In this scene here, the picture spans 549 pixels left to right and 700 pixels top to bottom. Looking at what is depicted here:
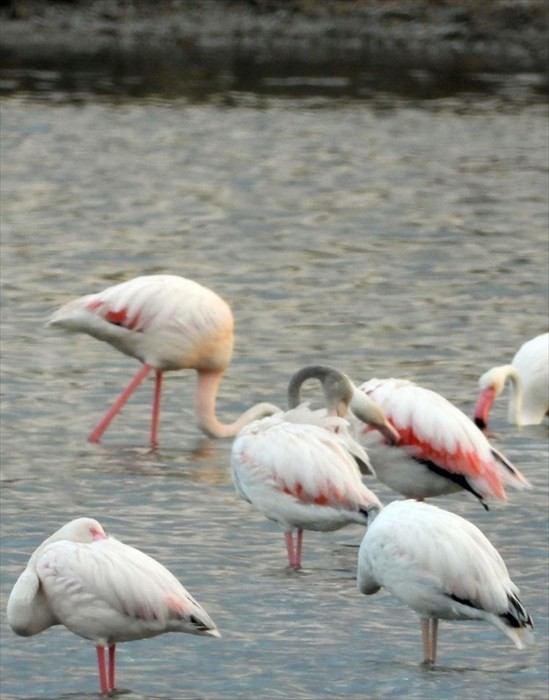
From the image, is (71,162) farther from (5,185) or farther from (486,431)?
(486,431)

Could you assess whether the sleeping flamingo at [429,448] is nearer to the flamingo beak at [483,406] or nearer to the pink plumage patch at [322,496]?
the pink plumage patch at [322,496]

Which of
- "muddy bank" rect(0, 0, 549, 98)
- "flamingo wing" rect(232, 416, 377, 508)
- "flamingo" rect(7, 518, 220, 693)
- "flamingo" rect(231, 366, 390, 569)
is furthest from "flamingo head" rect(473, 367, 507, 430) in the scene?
"muddy bank" rect(0, 0, 549, 98)

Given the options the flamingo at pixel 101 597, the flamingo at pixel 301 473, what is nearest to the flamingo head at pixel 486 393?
the flamingo at pixel 301 473

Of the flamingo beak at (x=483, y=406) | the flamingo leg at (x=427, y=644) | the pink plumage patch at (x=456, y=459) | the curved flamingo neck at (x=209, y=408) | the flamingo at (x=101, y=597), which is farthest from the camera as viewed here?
the flamingo beak at (x=483, y=406)

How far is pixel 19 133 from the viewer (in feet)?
69.1

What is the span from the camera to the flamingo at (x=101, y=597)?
229 inches

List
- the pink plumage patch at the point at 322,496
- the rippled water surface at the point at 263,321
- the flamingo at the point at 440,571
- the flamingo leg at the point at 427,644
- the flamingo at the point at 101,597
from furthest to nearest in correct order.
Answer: the pink plumage patch at the point at 322,496, the rippled water surface at the point at 263,321, the flamingo leg at the point at 427,644, the flamingo at the point at 440,571, the flamingo at the point at 101,597

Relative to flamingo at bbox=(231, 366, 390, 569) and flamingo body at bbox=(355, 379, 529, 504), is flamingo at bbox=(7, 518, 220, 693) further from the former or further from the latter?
flamingo body at bbox=(355, 379, 529, 504)

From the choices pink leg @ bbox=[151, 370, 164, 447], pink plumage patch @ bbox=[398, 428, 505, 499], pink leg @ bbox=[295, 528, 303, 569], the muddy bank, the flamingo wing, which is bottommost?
the muddy bank

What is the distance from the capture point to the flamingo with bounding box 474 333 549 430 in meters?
9.41

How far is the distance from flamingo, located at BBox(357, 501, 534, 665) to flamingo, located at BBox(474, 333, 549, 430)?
10.7 feet

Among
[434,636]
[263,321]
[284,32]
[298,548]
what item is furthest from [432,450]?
[284,32]

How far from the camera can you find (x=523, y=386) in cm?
984

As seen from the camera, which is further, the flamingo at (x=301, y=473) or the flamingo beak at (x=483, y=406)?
the flamingo beak at (x=483, y=406)
